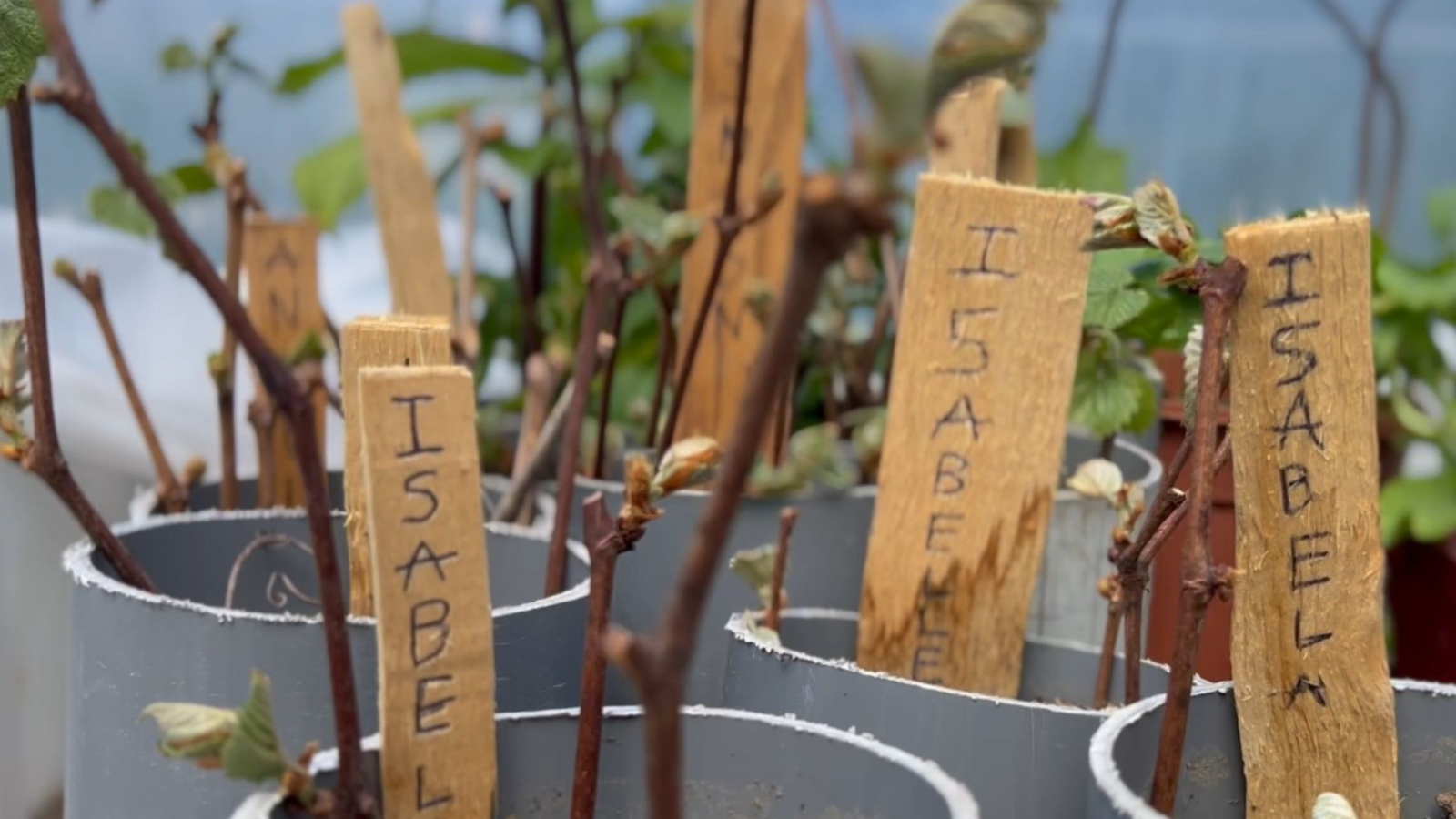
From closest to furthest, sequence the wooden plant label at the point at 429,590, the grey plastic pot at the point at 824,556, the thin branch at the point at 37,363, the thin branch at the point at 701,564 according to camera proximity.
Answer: the thin branch at the point at 701,564, the wooden plant label at the point at 429,590, the thin branch at the point at 37,363, the grey plastic pot at the point at 824,556

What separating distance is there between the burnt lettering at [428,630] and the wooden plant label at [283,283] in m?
0.36

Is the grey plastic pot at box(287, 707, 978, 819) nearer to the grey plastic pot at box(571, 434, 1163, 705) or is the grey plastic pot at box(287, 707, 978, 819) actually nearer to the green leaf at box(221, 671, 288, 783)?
the green leaf at box(221, 671, 288, 783)

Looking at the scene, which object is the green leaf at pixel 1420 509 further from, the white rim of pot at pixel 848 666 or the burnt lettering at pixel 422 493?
the burnt lettering at pixel 422 493

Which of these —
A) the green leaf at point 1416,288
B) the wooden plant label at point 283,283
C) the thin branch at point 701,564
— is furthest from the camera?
the green leaf at point 1416,288

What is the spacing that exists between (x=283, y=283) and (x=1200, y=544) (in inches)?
19.2

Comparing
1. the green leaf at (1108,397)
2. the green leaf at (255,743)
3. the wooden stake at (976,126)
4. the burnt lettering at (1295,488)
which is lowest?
the green leaf at (255,743)

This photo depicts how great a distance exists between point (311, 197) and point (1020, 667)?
701 millimetres

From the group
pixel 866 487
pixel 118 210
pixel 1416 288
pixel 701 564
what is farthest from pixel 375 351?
pixel 1416 288

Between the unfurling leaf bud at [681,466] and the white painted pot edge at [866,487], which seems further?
the white painted pot edge at [866,487]

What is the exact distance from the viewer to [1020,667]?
1.91 feet

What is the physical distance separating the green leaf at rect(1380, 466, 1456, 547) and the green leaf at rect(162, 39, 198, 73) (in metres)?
0.75

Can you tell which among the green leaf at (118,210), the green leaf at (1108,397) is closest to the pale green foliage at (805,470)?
the green leaf at (1108,397)

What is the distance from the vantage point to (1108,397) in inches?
27.0

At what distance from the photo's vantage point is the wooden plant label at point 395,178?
75 cm
